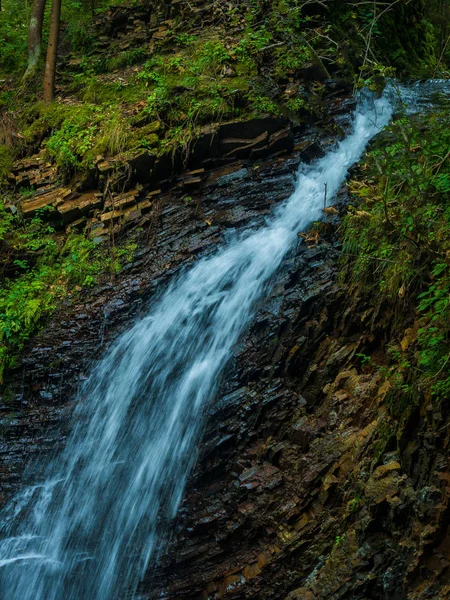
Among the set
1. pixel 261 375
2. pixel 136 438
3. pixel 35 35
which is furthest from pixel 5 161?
pixel 261 375

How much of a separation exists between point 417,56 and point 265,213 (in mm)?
7194

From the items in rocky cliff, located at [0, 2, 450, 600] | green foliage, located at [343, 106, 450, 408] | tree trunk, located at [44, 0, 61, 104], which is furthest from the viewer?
tree trunk, located at [44, 0, 61, 104]

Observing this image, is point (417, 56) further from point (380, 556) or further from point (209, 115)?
point (380, 556)

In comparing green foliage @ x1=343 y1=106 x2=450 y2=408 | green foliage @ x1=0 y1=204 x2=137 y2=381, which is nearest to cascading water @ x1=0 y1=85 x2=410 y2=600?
green foliage @ x1=0 y1=204 x2=137 y2=381

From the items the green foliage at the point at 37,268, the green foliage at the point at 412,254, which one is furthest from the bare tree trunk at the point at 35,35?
the green foliage at the point at 412,254

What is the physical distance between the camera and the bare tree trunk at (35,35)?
473 inches

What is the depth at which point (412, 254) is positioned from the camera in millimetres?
5336

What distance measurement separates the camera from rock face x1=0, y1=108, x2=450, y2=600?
406 cm

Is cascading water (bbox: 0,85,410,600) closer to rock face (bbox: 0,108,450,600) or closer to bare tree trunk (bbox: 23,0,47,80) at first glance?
rock face (bbox: 0,108,450,600)

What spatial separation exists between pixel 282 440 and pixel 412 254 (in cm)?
226

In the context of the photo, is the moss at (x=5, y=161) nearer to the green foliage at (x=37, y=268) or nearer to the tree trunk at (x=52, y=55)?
the green foliage at (x=37, y=268)

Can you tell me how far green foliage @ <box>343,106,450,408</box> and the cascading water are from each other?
1.45 metres

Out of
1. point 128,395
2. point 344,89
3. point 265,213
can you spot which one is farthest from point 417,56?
point 128,395

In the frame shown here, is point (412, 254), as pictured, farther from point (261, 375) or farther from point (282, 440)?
point (282, 440)
